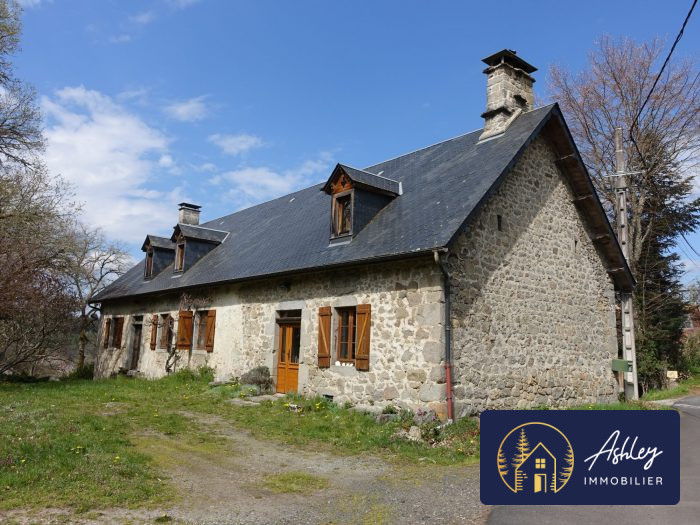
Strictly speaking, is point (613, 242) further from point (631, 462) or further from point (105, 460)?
point (105, 460)

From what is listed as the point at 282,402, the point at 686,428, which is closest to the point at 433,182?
the point at 282,402

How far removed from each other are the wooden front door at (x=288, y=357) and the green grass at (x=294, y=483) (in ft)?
19.3

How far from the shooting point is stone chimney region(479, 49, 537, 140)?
503 inches

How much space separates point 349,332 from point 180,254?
384 inches

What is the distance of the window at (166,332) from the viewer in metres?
16.5

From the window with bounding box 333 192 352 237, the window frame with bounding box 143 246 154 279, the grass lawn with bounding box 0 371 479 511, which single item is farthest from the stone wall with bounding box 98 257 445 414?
the window frame with bounding box 143 246 154 279

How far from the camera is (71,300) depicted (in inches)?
741

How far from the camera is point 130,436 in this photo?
775cm

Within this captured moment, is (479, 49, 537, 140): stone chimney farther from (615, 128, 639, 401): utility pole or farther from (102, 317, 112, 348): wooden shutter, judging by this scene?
(102, 317, 112, 348): wooden shutter

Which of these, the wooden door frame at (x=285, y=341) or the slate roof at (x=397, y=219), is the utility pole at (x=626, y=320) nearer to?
the slate roof at (x=397, y=219)

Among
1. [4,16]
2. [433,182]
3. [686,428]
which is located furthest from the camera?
[4,16]

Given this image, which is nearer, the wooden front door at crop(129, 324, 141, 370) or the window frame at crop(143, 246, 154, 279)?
the wooden front door at crop(129, 324, 141, 370)

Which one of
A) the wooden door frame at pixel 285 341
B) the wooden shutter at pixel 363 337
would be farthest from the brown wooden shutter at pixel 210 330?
the wooden shutter at pixel 363 337

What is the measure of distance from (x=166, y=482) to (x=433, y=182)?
332 inches
